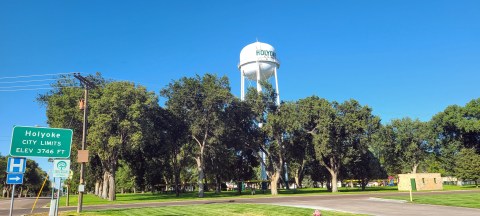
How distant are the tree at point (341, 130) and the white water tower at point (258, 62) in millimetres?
14900

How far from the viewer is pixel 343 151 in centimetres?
5791

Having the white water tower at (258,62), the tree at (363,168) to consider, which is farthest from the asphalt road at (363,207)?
the white water tower at (258,62)

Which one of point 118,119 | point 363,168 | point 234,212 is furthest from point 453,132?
point 234,212

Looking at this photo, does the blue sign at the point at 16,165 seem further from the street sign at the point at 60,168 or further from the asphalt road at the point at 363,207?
Result: the asphalt road at the point at 363,207

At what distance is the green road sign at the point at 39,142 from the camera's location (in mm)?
16297

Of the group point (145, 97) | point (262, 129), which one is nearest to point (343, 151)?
point (262, 129)

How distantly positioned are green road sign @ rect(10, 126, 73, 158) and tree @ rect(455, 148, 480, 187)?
70.3 meters

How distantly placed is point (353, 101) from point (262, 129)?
592 inches

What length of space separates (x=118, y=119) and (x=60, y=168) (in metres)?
25.8

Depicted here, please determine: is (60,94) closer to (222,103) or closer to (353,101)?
(222,103)

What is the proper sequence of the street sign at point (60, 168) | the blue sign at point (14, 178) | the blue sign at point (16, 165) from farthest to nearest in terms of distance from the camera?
the street sign at point (60, 168)
the blue sign at point (16, 165)
the blue sign at point (14, 178)

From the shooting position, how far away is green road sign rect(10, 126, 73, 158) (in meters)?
16.3

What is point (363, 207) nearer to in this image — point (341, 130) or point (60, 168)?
point (60, 168)

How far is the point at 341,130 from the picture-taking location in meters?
57.6
